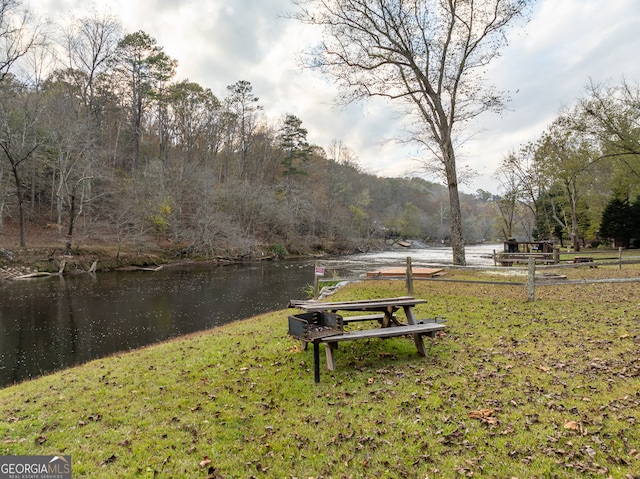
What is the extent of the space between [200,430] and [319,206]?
4707 cm

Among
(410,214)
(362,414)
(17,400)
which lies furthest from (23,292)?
(410,214)

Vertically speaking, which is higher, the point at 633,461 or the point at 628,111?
the point at 628,111

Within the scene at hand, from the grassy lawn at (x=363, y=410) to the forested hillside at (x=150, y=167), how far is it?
2399 cm

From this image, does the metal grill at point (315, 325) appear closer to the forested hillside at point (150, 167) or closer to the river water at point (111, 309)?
the river water at point (111, 309)

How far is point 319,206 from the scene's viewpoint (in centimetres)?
5016

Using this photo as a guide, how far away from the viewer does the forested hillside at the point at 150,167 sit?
26.0 metres

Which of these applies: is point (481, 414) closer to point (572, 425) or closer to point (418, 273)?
point (572, 425)

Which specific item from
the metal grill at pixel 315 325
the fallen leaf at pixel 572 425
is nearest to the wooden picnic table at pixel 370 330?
the metal grill at pixel 315 325

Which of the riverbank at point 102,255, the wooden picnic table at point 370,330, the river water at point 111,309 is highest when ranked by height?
the riverbank at point 102,255

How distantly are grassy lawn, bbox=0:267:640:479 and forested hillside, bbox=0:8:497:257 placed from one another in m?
24.0

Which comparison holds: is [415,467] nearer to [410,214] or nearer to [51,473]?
[51,473]

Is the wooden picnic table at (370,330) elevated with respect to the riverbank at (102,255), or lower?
lower

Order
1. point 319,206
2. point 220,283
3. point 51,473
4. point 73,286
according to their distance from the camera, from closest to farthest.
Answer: point 51,473 → point 73,286 → point 220,283 → point 319,206

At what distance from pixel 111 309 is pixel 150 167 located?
2490 centimetres
